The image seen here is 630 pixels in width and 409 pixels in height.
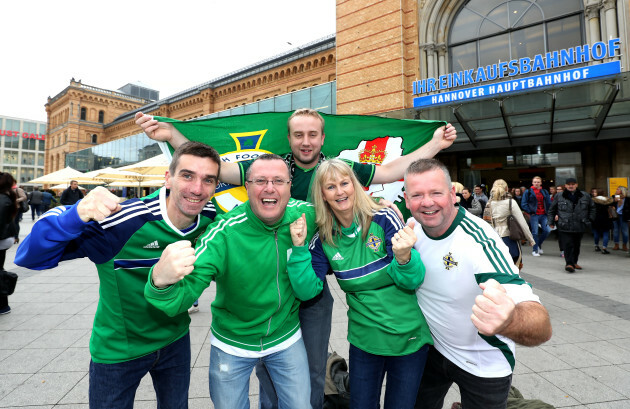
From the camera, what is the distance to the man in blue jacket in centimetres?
955

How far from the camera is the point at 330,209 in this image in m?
2.18

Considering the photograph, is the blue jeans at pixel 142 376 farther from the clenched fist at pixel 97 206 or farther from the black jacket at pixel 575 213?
the black jacket at pixel 575 213

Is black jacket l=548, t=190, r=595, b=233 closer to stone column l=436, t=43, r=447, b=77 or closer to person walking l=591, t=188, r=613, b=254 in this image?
person walking l=591, t=188, r=613, b=254

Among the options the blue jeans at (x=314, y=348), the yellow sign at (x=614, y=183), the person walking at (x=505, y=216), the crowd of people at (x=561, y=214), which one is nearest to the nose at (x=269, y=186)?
the blue jeans at (x=314, y=348)

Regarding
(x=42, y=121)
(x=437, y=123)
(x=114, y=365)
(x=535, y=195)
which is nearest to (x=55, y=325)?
(x=114, y=365)

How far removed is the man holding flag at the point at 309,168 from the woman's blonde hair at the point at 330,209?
1.21 feet

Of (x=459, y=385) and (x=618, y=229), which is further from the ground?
(x=618, y=229)

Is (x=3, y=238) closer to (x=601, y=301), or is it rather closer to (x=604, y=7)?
(x=601, y=301)

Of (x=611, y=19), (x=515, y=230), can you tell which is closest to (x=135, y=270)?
(x=515, y=230)

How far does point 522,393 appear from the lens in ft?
9.23

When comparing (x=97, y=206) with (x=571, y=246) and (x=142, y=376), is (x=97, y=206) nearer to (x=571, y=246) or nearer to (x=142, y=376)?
(x=142, y=376)

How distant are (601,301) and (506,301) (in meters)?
6.13

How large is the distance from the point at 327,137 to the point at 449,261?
2.43m

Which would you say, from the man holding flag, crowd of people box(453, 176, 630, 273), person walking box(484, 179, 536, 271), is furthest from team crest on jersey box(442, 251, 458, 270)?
person walking box(484, 179, 536, 271)
